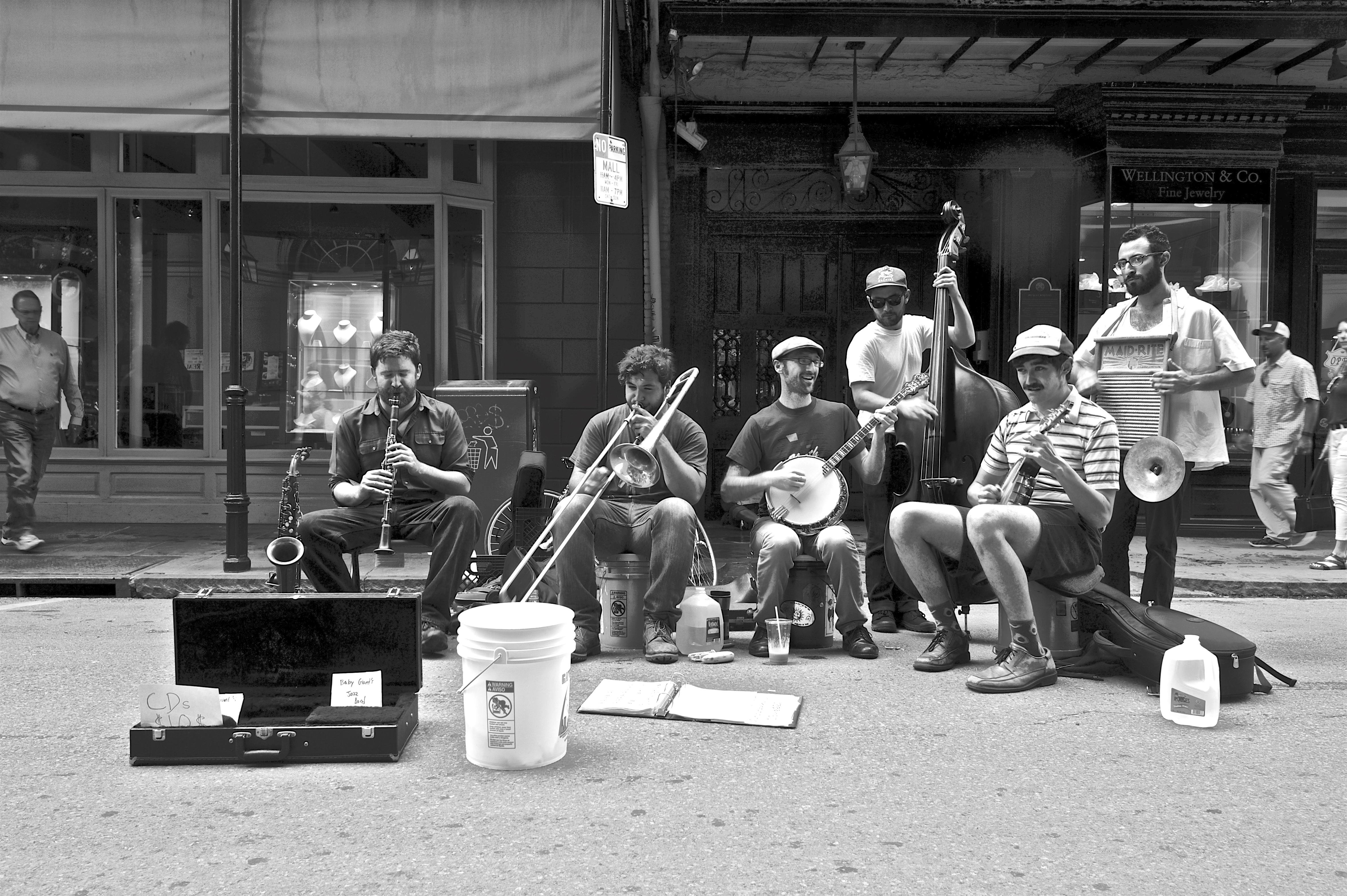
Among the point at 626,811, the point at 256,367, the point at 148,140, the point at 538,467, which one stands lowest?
the point at 626,811

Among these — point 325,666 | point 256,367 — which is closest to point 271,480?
point 256,367

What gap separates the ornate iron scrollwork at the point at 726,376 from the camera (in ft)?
34.2

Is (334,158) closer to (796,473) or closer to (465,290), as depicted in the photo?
(465,290)

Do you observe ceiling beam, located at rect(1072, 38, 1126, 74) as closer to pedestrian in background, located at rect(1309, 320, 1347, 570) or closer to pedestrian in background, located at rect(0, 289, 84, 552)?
pedestrian in background, located at rect(1309, 320, 1347, 570)

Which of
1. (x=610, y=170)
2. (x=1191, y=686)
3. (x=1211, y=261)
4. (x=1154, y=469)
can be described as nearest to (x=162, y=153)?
(x=610, y=170)

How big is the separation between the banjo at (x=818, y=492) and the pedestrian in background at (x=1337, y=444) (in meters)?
4.53

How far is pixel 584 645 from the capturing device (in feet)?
18.1

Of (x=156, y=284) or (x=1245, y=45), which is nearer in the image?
(x=1245, y=45)

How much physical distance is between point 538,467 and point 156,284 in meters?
5.23

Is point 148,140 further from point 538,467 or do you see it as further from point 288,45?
point 538,467

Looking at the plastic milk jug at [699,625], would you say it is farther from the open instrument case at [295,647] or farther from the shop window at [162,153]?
the shop window at [162,153]

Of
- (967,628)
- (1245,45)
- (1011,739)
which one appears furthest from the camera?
(1245,45)

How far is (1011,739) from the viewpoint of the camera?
4172 mm

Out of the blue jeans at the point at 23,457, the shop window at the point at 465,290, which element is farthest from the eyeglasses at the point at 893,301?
the blue jeans at the point at 23,457
